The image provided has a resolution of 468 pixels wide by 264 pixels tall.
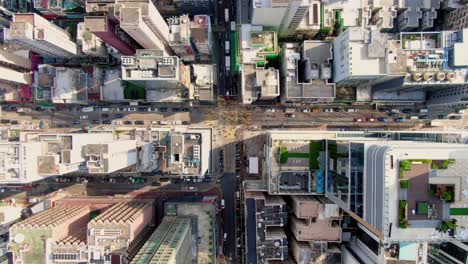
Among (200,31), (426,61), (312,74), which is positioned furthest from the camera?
(312,74)

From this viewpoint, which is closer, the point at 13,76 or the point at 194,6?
the point at 13,76

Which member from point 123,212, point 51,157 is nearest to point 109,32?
point 51,157

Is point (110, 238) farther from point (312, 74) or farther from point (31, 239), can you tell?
point (312, 74)

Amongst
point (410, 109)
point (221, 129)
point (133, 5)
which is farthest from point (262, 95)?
point (410, 109)

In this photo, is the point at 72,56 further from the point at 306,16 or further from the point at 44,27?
the point at 306,16

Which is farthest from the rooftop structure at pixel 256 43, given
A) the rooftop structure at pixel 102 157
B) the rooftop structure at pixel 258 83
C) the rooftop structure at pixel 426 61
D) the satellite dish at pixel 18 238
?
the satellite dish at pixel 18 238

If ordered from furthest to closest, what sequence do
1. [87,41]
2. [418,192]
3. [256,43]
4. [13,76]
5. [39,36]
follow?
[87,41], [13,76], [256,43], [39,36], [418,192]
